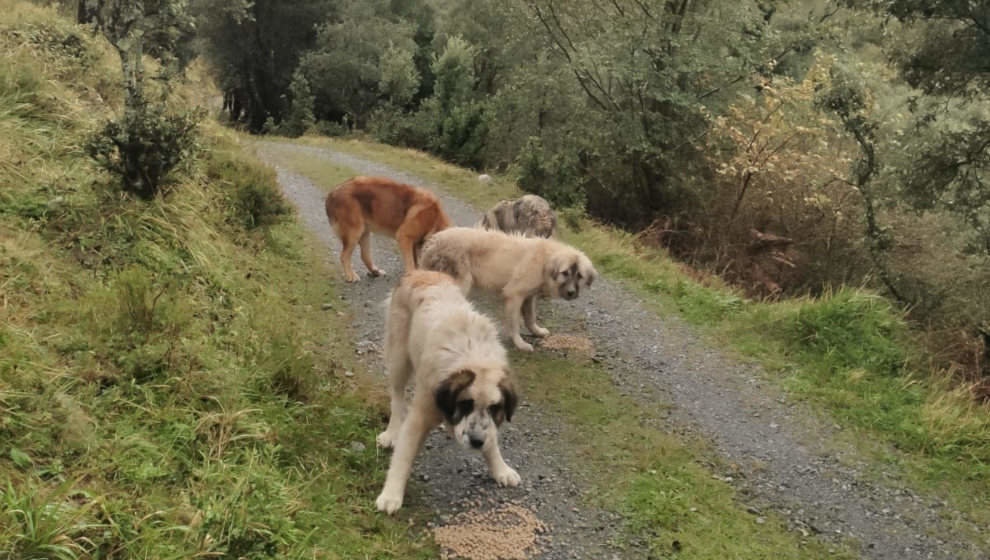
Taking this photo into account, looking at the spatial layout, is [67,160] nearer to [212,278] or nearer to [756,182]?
[212,278]

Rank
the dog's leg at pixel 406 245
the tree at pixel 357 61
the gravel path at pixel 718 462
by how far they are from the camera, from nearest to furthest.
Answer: the gravel path at pixel 718 462 → the dog's leg at pixel 406 245 → the tree at pixel 357 61

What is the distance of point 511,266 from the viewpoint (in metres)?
7.90

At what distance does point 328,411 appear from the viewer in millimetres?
5641

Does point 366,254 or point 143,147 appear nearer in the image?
point 143,147

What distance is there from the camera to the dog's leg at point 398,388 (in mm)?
5586

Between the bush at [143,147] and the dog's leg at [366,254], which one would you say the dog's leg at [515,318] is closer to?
the dog's leg at [366,254]

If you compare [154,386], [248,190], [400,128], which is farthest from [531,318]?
[400,128]

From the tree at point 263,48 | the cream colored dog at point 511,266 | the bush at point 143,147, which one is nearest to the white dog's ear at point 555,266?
the cream colored dog at point 511,266

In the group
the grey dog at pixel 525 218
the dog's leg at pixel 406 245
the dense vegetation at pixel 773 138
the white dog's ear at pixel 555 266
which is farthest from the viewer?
the dense vegetation at pixel 773 138

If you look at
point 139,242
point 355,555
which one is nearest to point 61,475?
point 355,555

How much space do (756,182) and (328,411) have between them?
13.8 meters

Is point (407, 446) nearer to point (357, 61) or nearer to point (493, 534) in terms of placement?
point (493, 534)

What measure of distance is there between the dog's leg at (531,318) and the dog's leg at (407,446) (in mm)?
3531

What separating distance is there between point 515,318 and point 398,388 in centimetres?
255
